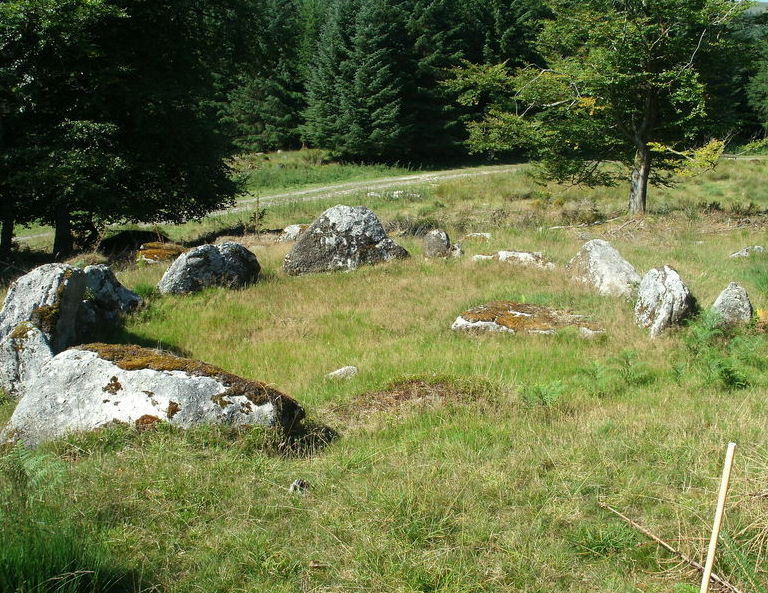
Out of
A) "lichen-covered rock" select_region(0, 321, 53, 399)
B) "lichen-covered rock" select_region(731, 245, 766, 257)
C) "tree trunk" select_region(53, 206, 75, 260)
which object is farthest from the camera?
"tree trunk" select_region(53, 206, 75, 260)

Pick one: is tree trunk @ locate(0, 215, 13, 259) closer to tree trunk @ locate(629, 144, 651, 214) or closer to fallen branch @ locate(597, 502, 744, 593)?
fallen branch @ locate(597, 502, 744, 593)

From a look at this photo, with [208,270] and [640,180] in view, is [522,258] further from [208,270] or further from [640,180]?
[640,180]

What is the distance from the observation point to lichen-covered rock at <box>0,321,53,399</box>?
734 cm

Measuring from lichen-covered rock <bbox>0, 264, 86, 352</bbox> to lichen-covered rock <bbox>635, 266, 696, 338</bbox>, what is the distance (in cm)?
799

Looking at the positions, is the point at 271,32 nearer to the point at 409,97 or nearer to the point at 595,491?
the point at 595,491

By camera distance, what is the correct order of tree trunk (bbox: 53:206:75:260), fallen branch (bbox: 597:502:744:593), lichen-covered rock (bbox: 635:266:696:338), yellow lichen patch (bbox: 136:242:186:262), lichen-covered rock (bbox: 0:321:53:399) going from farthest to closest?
1. tree trunk (bbox: 53:206:75:260)
2. yellow lichen patch (bbox: 136:242:186:262)
3. lichen-covered rock (bbox: 635:266:696:338)
4. lichen-covered rock (bbox: 0:321:53:399)
5. fallen branch (bbox: 597:502:744:593)

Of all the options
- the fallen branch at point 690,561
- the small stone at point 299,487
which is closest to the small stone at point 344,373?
the small stone at point 299,487

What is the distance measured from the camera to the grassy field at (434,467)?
3.44m

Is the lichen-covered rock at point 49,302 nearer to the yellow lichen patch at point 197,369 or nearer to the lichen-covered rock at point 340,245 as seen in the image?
the yellow lichen patch at point 197,369

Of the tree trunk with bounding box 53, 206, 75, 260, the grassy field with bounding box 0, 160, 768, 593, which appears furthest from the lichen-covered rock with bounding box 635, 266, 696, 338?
the tree trunk with bounding box 53, 206, 75, 260

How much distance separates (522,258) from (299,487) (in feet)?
32.5

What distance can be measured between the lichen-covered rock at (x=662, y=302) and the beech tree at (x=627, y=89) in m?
9.75

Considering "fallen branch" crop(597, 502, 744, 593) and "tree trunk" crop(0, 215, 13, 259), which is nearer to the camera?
"fallen branch" crop(597, 502, 744, 593)

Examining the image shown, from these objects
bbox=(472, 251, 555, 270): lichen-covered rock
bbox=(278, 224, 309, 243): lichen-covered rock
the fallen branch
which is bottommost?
bbox=(472, 251, 555, 270): lichen-covered rock
